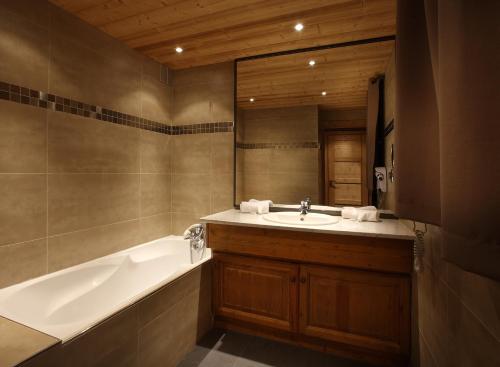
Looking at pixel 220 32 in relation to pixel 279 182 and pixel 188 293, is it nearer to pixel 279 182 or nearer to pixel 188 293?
pixel 279 182

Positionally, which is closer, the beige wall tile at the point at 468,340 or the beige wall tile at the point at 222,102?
the beige wall tile at the point at 468,340

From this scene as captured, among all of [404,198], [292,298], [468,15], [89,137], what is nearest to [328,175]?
[292,298]

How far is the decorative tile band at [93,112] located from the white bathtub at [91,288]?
3.64 ft

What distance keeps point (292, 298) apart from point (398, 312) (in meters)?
0.64

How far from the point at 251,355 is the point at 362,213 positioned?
1.27 metres

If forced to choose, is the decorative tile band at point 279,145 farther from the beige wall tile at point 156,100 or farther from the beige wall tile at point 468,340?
the beige wall tile at point 468,340

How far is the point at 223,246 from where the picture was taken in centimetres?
201

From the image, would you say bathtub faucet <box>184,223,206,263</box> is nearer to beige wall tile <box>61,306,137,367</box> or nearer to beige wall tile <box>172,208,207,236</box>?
beige wall tile <box>172,208,207,236</box>

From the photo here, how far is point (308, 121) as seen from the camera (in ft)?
7.43

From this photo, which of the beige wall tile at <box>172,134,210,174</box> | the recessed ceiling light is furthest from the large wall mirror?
the beige wall tile at <box>172,134,210,174</box>

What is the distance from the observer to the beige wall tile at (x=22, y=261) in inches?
61.2

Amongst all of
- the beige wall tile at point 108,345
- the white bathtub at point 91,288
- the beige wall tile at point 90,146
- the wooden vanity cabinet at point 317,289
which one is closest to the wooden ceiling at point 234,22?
the beige wall tile at point 90,146

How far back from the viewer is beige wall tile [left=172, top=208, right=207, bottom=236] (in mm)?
2785

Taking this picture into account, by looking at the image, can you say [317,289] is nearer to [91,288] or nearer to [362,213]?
[362,213]
